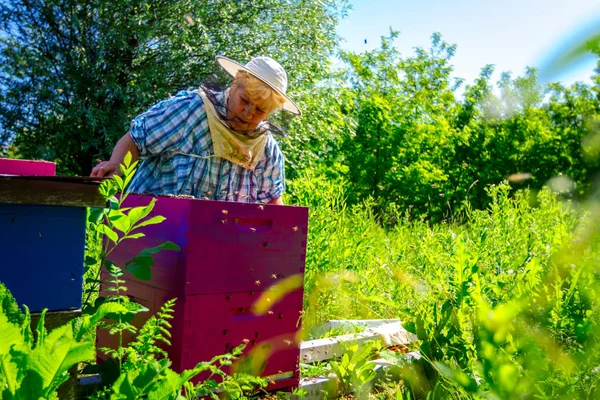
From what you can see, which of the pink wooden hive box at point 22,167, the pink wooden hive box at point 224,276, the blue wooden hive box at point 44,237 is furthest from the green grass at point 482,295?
the pink wooden hive box at point 22,167

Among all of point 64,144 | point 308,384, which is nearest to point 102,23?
point 64,144

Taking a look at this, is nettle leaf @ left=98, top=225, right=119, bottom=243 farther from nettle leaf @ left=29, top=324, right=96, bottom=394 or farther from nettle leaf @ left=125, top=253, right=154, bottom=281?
nettle leaf @ left=29, top=324, right=96, bottom=394

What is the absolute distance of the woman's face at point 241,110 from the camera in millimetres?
3141

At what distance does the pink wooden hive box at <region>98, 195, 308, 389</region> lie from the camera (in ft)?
6.17

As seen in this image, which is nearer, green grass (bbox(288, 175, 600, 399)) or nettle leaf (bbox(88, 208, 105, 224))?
green grass (bbox(288, 175, 600, 399))

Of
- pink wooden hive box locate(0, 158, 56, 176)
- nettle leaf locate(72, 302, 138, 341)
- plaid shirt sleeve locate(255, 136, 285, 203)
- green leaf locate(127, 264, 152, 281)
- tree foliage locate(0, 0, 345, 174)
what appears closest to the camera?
nettle leaf locate(72, 302, 138, 341)

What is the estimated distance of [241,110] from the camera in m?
3.14

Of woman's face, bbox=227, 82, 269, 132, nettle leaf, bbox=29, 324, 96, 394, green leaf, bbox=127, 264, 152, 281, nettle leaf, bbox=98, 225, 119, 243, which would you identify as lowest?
nettle leaf, bbox=29, 324, 96, 394

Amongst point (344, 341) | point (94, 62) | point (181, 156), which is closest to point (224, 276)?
point (344, 341)

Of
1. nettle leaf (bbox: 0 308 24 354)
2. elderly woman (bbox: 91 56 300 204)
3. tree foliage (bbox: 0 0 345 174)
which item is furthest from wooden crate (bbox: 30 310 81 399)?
tree foliage (bbox: 0 0 345 174)

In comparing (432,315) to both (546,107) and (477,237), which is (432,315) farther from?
(546,107)

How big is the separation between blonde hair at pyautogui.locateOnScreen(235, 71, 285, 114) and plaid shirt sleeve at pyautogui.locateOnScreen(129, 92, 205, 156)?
258mm

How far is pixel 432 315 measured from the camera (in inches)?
91.4

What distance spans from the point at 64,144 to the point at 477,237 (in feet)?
31.1
